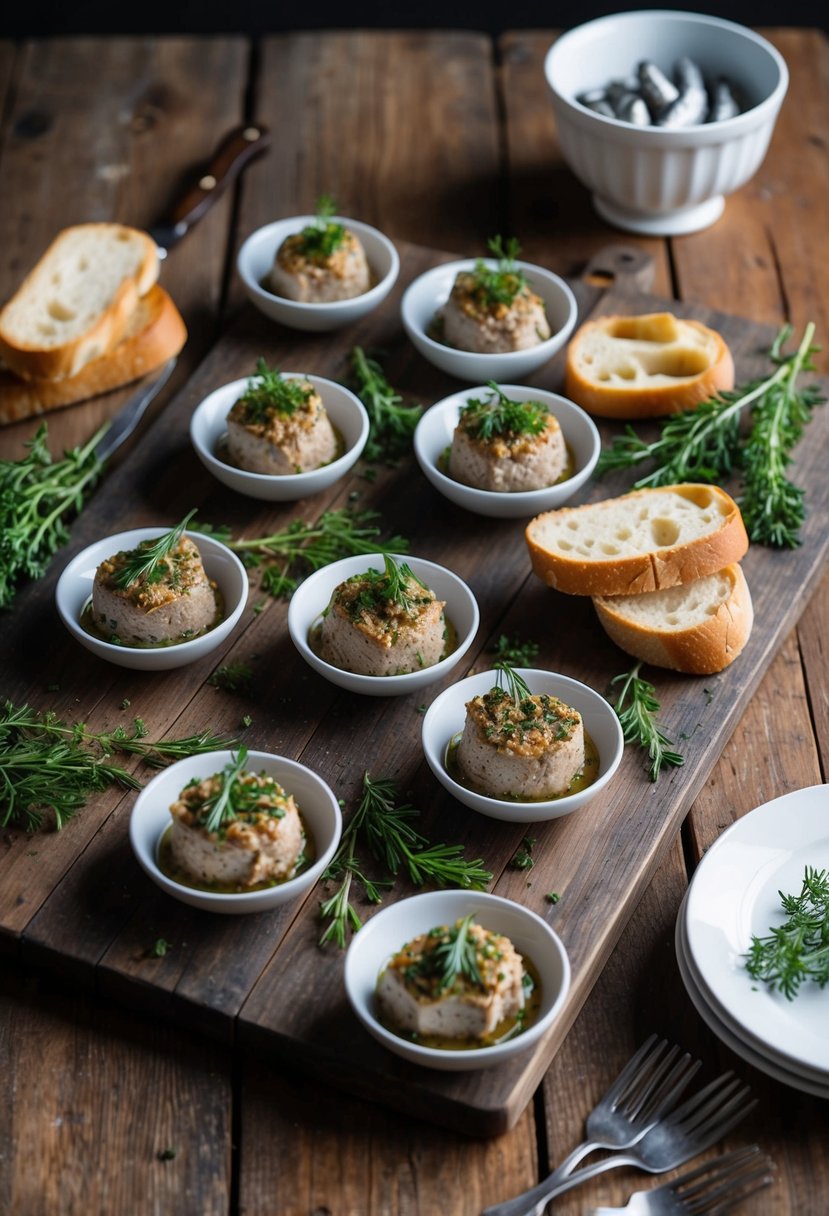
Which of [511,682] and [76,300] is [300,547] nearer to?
[511,682]

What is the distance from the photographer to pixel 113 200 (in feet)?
18.7

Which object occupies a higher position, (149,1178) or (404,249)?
(404,249)

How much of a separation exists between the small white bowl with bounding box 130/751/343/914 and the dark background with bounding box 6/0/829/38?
5.82m

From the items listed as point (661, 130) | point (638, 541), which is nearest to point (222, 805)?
point (638, 541)

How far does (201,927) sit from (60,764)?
596 millimetres

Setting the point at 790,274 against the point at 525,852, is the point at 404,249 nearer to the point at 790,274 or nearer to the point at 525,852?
the point at 790,274

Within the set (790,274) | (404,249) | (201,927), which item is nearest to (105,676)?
(201,927)

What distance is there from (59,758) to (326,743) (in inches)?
26.5

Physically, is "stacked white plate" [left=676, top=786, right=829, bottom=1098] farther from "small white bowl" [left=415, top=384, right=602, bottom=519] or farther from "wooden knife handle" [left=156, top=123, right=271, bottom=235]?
"wooden knife handle" [left=156, top=123, right=271, bottom=235]

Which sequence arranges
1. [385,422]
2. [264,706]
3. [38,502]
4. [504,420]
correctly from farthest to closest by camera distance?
[385,422] → [38,502] → [504,420] → [264,706]

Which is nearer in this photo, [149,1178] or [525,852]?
[149,1178]

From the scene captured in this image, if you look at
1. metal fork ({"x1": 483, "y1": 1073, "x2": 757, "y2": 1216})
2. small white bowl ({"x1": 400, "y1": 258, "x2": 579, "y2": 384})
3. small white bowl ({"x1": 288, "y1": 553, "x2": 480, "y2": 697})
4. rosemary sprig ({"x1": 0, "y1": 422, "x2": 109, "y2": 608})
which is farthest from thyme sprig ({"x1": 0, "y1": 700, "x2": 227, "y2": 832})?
small white bowl ({"x1": 400, "y1": 258, "x2": 579, "y2": 384})

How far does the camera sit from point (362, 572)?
3830 mm

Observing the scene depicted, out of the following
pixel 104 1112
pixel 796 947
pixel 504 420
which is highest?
pixel 504 420
